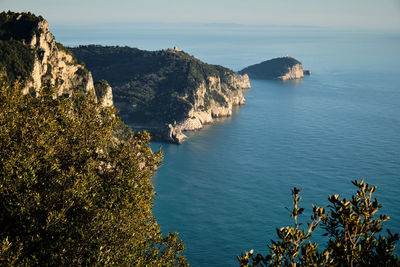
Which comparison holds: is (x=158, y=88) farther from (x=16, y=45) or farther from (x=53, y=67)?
(x=16, y=45)

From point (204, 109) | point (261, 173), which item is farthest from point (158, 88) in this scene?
point (261, 173)

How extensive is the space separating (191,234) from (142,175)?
166 ft

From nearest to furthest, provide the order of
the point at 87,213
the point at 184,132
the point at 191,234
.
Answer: the point at 87,213
the point at 191,234
the point at 184,132

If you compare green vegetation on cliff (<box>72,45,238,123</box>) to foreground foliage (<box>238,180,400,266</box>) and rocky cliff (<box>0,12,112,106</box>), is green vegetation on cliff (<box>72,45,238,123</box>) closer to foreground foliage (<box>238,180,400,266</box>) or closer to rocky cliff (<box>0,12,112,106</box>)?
rocky cliff (<box>0,12,112,106</box>)

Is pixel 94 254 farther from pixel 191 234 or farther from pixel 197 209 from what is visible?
pixel 197 209

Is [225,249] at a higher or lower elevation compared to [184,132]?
lower

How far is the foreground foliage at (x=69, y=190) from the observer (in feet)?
64.3

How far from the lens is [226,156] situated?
124 meters

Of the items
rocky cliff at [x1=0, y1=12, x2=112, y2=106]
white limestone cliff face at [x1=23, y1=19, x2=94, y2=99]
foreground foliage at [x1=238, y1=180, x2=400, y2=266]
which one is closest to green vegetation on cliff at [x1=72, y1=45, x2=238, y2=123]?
white limestone cliff face at [x1=23, y1=19, x2=94, y2=99]

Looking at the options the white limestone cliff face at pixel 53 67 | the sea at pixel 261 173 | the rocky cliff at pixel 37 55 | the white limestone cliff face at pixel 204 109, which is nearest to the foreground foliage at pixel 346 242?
the sea at pixel 261 173

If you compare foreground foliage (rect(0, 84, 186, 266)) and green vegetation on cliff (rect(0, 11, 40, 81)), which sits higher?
green vegetation on cliff (rect(0, 11, 40, 81))

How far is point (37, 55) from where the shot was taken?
90250mm

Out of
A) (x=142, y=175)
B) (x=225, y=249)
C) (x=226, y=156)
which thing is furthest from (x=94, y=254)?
(x=226, y=156)

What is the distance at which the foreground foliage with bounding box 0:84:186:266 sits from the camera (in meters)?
19.6
